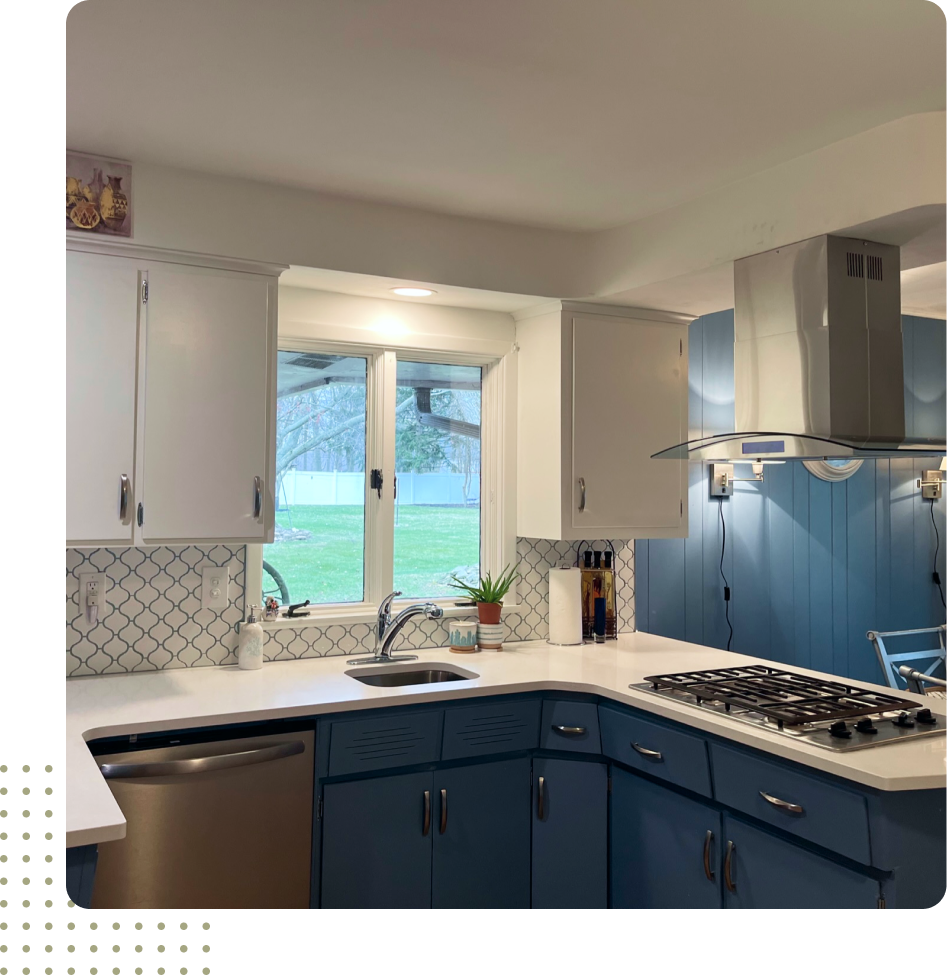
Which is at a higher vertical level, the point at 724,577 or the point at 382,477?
the point at 382,477

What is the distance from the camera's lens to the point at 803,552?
470cm

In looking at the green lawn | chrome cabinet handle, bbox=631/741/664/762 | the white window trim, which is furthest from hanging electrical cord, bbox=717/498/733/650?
chrome cabinet handle, bbox=631/741/664/762

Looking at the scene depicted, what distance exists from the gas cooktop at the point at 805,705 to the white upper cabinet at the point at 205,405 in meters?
1.38

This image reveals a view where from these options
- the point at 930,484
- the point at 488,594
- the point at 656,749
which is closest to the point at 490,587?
the point at 488,594

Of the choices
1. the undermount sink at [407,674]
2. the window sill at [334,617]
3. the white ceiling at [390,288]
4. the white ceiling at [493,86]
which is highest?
the white ceiling at [493,86]

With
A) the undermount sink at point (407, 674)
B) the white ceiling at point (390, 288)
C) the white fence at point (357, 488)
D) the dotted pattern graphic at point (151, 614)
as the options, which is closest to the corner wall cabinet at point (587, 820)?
the undermount sink at point (407, 674)

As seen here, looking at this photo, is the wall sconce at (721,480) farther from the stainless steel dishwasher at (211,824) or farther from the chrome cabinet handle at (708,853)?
the stainless steel dishwasher at (211,824)

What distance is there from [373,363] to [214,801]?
1712 millimetres

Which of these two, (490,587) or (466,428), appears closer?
(490,587)

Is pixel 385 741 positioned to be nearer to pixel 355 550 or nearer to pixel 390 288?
pixel 355 550

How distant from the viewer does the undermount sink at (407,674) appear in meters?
3.05

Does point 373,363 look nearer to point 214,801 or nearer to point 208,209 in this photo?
point 208,209

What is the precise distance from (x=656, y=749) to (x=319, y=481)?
155cm

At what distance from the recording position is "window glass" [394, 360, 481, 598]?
3.48 metres
